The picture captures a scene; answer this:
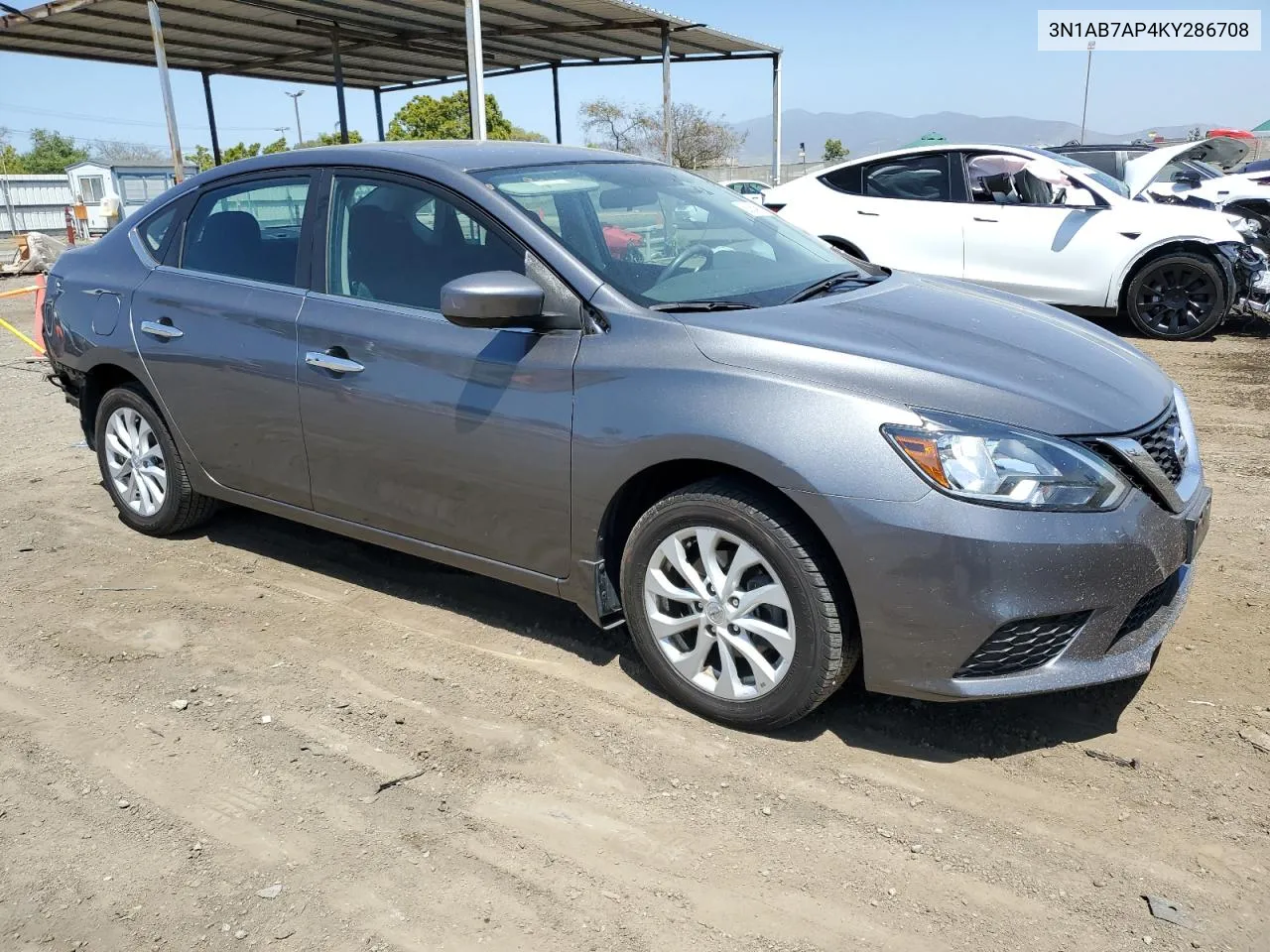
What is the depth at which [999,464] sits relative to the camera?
267cm

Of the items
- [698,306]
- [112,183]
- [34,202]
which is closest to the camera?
[698,306]

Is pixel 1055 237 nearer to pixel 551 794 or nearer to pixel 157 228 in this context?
pixel 157 228

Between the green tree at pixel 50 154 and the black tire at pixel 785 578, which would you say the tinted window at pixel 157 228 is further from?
the green tree at pixel 50 154

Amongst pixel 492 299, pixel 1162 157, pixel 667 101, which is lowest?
pixel 492 299

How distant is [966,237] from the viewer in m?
9.25

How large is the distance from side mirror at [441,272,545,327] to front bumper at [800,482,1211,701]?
41.5 inches

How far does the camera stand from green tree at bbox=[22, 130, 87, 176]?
74.9 metres

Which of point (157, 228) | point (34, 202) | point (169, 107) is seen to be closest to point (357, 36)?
point (169, 107)

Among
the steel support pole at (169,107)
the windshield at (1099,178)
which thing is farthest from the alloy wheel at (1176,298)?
the steel support pole at (169,107)

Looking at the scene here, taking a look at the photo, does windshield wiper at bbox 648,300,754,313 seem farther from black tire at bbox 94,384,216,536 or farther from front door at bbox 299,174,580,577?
black tire at bbox 94,384,216,536

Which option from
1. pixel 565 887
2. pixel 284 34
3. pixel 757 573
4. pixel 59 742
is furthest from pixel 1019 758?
pixel 284 34

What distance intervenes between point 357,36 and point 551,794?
52.4ft

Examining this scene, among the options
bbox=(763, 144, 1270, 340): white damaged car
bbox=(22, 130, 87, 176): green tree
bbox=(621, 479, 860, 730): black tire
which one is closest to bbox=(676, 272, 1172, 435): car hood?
bbox=(621, 479, 860, 730): black tire

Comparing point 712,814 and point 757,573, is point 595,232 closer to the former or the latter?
point 757,573
